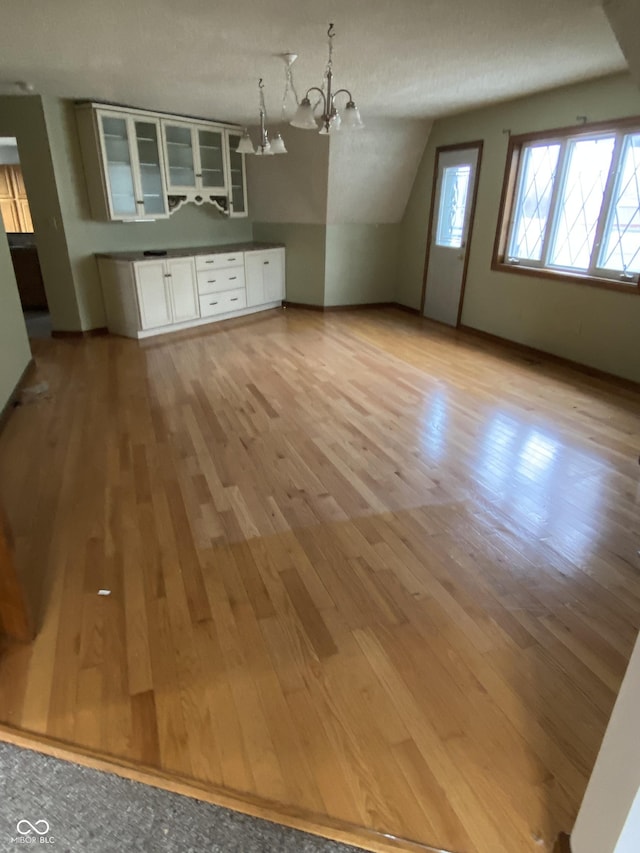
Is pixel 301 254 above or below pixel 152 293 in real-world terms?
above

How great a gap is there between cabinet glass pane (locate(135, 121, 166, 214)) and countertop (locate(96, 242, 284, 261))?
484 millimetres

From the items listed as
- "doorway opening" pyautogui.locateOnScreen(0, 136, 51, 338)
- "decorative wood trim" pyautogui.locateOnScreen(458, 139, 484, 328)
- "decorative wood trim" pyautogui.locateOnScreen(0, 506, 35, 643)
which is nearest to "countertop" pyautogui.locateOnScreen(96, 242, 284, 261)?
"doorway opening" pyautogui.locateOnScreen(0, 136, 51, 338)

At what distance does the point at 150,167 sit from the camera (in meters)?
5.48

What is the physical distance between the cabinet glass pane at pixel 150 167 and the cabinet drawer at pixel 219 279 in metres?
0.82

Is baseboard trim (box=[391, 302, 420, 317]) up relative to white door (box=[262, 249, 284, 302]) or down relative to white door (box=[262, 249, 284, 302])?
down

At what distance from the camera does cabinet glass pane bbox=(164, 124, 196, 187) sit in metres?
5.59

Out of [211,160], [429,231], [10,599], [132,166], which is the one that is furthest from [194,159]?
[10,599]

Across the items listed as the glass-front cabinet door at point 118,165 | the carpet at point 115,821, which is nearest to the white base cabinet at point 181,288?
the glass-front cabinet door at point 118,165

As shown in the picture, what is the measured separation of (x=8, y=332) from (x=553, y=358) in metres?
4.72

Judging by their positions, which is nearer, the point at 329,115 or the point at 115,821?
the point at 115,821

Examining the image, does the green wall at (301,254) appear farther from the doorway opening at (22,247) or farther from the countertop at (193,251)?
the doorway opening at (22,247)

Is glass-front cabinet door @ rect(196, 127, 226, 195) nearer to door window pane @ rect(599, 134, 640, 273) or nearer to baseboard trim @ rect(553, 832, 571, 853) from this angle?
door window pane @ rect(599, 134, 640, 273)

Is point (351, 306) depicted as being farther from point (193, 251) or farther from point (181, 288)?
point (181, 288)

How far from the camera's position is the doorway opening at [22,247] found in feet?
20.8
